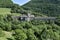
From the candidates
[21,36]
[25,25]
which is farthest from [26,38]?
[25,25]

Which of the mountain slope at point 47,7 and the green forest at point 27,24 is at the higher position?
the green forest at point 27,24

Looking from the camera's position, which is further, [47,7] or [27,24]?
[47,7]

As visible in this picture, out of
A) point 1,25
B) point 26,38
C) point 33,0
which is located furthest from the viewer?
point 33,0

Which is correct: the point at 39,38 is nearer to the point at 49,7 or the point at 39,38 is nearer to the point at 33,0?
the point at 49,7

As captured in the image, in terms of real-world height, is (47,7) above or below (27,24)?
below

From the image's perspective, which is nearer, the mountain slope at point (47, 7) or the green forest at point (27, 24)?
the green forest at point (27, 24)

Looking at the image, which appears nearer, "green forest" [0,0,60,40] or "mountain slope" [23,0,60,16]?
"green forest" [0,0,60,40]

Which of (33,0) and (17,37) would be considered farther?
(33,0)

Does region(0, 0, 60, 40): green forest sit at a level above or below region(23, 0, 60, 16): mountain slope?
above
